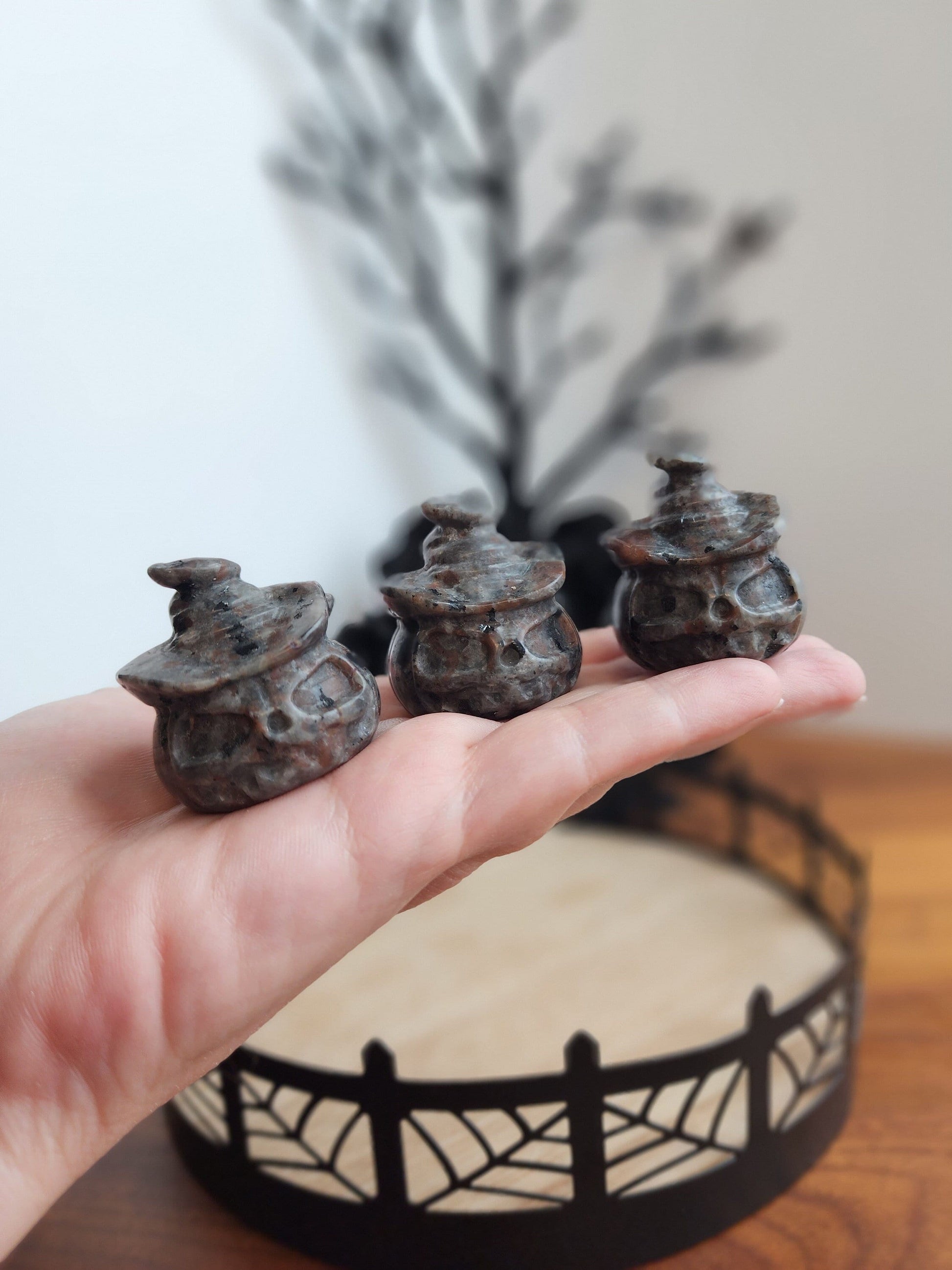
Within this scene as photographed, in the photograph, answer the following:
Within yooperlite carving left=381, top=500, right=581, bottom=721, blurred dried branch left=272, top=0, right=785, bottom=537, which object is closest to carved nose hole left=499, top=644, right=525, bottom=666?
yooperlite carving left=381, top=500, right=581, bottom=721

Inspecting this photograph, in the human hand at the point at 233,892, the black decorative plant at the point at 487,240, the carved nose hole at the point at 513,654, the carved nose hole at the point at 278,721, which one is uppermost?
the black decorative plant at the point at 487,240

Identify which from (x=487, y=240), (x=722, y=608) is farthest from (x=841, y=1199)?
(x=487, y=240)

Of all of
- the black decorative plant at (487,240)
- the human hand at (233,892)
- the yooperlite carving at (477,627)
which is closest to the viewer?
the human hand at (233,892)

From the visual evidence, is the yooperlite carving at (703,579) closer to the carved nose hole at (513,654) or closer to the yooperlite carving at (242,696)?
the carved nose hole at (513,654)

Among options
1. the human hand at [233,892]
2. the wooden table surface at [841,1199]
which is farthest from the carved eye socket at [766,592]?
the wooden table surface at [841,1199]

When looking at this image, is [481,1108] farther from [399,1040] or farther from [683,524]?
[683,524]

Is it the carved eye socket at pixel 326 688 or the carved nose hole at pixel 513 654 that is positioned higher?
the carved eye socket at pixel 326 688

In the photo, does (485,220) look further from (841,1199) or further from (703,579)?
(841,1199)

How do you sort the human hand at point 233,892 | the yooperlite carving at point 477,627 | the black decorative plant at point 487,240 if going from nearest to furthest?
the human hand at point 233,892 < the yooperlite carving at point 477,627 < the black decorative plant at point 487,240

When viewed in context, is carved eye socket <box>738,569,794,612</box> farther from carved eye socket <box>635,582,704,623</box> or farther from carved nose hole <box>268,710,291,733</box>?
carved nose hole <box>268,710,291,733</box>
